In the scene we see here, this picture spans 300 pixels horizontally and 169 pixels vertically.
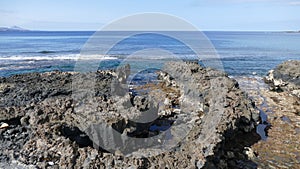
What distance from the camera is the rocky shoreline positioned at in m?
11.0

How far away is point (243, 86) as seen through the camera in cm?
3503

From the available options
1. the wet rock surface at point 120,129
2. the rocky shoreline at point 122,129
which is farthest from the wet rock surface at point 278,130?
the wet rock surface at point 120,129

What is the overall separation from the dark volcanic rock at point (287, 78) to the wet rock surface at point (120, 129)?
12.5m

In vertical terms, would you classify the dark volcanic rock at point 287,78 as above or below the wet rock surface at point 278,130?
above

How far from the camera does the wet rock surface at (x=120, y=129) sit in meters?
11.0

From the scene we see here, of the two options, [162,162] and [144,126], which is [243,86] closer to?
[144,126]

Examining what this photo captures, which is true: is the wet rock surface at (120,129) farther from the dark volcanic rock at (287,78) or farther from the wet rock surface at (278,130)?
the dark volcanic rock at (287,78)

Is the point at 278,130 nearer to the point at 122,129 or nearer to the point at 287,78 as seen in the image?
the point at 122,129

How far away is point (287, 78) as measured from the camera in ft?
113

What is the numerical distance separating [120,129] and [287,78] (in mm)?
27035

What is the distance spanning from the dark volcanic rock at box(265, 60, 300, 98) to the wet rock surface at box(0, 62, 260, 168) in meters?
12.5

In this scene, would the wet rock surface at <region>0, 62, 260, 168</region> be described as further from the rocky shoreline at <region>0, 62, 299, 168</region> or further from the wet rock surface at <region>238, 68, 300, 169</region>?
the wet rock surface at <region>238, 68, 300, 169</region>

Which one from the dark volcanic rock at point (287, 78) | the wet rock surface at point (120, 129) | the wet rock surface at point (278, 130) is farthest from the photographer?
the dark volcanic rock at point (287, 78)

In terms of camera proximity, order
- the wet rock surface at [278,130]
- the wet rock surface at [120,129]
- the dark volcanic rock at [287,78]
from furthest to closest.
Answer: the dark volcanic rock at [287,78]
the wet rock surface at [278,130]
the wet rock surface at [120,129]
